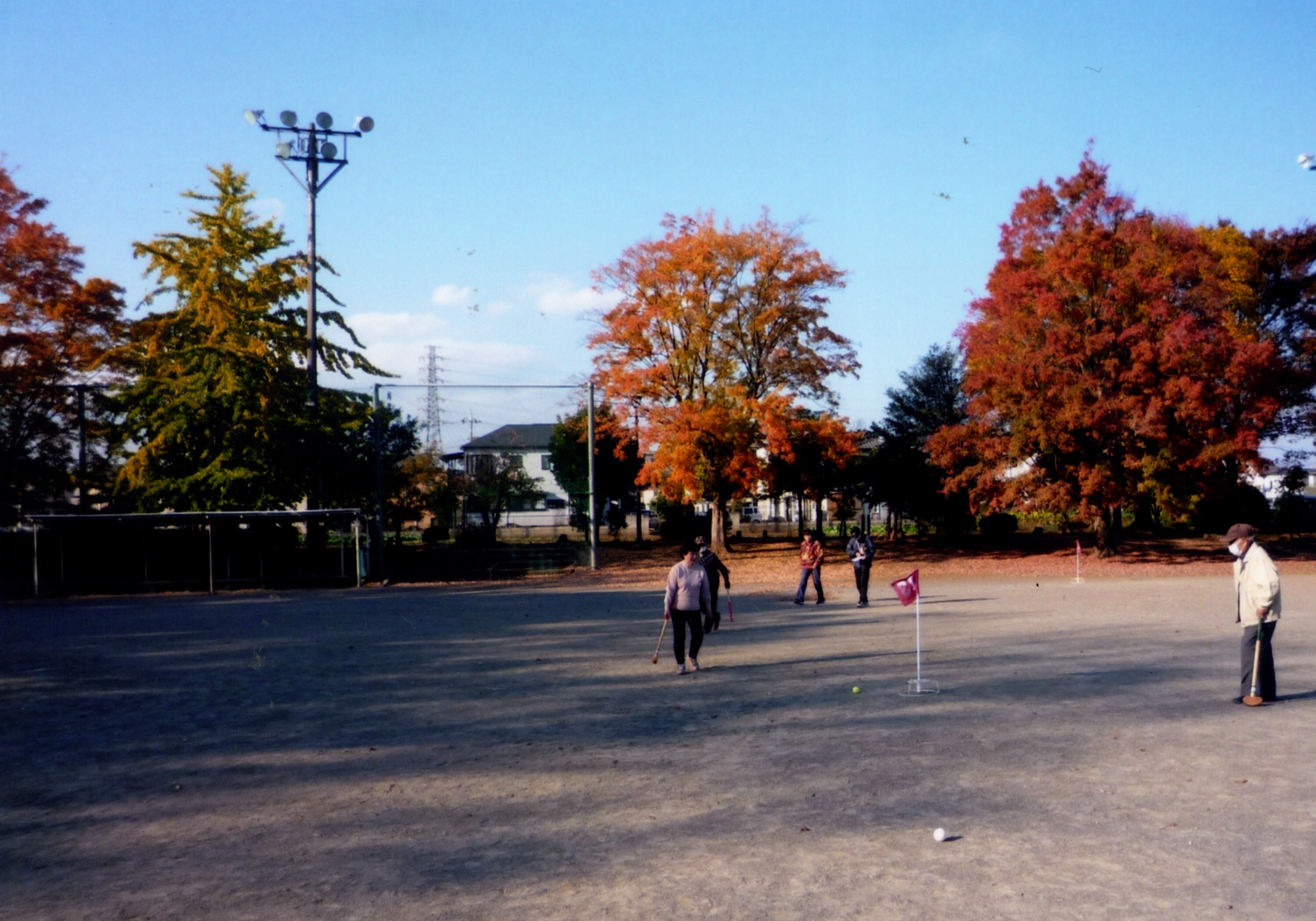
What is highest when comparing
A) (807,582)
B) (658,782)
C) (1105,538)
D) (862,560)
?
(862,560)

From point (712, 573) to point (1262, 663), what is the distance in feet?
27.2

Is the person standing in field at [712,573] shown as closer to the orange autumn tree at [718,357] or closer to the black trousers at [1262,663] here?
the black trousers at [1262,663]

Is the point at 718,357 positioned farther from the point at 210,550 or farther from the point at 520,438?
the point at 520,438

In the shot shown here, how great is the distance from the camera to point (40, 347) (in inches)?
1181

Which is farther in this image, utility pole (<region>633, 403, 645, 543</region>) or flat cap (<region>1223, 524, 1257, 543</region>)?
utility pole (<region>633, 403, 645, 543</region>)

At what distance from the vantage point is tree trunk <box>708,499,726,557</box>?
130 feet

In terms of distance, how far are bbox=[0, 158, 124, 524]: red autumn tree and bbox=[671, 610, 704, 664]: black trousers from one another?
24182 mm

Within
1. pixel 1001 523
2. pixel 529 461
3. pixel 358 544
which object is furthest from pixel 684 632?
pixel 529 461

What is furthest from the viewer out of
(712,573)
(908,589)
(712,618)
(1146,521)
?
(1146,521)

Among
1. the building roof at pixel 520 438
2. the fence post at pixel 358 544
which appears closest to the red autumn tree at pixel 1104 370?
the fence post at pixel 358 544

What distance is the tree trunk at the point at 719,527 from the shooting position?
39.7 m

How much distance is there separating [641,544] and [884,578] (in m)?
16.0

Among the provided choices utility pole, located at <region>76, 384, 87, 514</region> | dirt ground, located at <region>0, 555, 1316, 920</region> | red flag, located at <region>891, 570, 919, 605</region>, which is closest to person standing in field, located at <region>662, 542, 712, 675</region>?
dirt ground, located at <region>0, 555, 1316, 920</region>

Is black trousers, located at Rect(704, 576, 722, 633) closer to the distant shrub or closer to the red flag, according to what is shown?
the red flag
